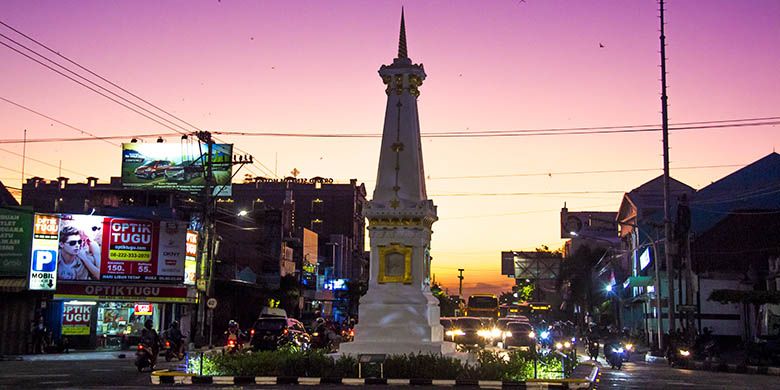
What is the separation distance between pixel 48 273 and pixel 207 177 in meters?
8.98

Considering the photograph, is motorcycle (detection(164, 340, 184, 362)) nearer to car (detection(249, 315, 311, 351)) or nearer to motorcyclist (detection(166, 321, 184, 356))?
motorcyclist (detection(166, 321, 184, 356))

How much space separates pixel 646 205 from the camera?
7300 cm

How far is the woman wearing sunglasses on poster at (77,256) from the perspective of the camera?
42344 mm

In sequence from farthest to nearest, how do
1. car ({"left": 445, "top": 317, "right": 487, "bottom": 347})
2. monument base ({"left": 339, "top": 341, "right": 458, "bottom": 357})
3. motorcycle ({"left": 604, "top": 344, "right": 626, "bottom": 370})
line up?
car ({"left": 445, "top": 317, "right": 487, "bottom": 347}) < motorcycle ({"left": 604, "top": 344, "right": 626, "bottom": 370}) < monument base ({"left": 339, "top": 341, "right": 458, "bottom": 357})

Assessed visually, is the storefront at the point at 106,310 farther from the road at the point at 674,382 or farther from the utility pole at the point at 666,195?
the road at the point at 674,382

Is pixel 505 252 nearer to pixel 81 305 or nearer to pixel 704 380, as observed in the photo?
pixel 81 305

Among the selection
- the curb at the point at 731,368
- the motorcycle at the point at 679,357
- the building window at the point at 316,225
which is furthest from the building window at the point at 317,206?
the curb at the point at 731,368

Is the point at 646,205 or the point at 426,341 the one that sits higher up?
the point at 646,205

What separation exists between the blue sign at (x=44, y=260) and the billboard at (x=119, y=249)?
1298 millimetres

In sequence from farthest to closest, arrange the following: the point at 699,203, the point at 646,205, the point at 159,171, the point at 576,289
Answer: the point at 576,289
the point at 646,205
the point at 159,171
the point at 699,203

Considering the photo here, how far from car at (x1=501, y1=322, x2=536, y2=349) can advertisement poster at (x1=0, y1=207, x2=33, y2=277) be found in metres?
23.8

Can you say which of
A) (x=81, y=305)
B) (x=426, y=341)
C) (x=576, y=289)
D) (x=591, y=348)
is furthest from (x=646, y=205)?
(x=426, y=341)

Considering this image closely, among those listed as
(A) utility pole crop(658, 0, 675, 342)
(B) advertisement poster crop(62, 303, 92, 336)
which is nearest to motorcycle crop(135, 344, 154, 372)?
(B) advertisement poster crop(62, 303, 92, 336)

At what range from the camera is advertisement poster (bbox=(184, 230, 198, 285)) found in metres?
46.2
